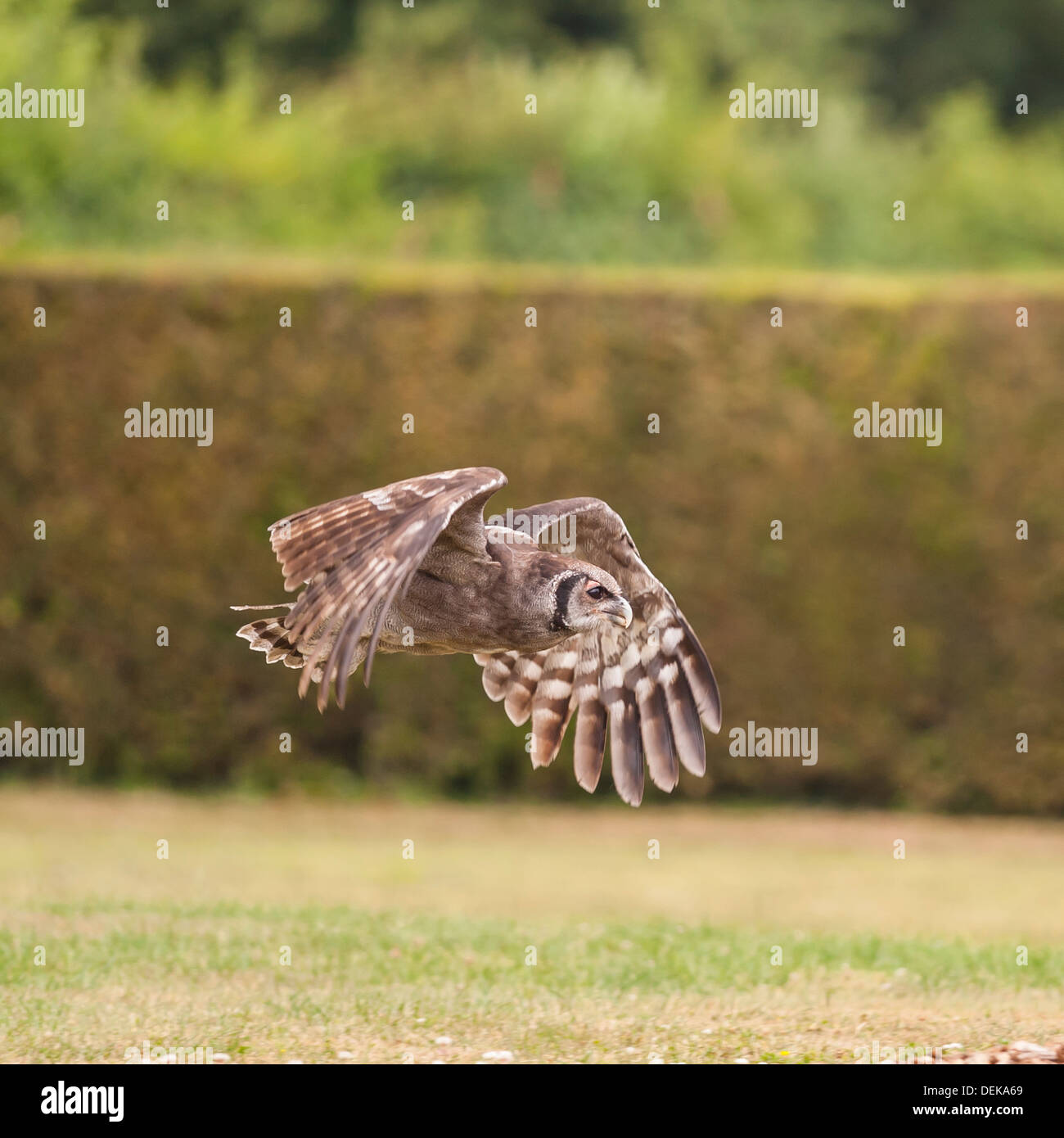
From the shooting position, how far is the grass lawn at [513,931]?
5.77 m

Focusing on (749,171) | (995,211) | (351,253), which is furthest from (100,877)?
(995,211)

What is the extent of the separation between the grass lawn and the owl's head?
4.60ft

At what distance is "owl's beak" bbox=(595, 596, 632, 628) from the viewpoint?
5.61 meters

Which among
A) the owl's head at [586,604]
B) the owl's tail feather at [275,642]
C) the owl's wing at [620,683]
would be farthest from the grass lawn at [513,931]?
the owl's head at [586,604]

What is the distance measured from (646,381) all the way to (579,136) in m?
6.24

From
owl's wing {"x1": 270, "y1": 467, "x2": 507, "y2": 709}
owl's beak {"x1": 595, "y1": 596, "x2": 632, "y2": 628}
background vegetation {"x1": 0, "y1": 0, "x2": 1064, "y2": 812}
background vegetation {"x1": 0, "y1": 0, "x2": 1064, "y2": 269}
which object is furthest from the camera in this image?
background vegetation {"x1": 0, "y1": 0, "x2": 1064, "y2": 269}

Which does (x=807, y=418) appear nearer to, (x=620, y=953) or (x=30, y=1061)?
(x=620, y=953)

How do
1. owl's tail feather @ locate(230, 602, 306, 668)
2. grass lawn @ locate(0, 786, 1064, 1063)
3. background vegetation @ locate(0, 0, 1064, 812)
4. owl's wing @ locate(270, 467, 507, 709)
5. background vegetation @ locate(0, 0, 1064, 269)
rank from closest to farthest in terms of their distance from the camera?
owl's wing @ locate(270, 467, 507, 709) → grass lawn @ locate(0, 786, 1064, 1063) → owl's tail feather @ locate(230, 602, 306, 668) → background vegetation @ locate(0, 0, 1064, 812) → background vegetation @ locate(0, 0, 1064, 269)

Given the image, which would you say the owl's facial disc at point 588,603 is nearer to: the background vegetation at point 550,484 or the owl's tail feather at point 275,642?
the owl's tail feather at point 275,642

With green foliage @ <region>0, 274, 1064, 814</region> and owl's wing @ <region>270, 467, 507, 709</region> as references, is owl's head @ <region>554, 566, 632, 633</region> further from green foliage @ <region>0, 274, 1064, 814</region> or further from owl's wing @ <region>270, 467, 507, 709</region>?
green foliage @ <region>0, 274, 1064, 814</region>

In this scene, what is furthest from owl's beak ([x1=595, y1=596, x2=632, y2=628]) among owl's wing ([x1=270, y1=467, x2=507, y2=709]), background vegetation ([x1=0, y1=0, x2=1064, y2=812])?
background vegetation ([x1=0, y1=0, x2=1064, y2=812])

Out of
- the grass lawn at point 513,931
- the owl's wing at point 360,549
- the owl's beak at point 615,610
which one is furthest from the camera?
the grass lawn at point 513,931

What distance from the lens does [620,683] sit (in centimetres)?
678

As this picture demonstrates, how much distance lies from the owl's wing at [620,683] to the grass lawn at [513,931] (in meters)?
0.93
